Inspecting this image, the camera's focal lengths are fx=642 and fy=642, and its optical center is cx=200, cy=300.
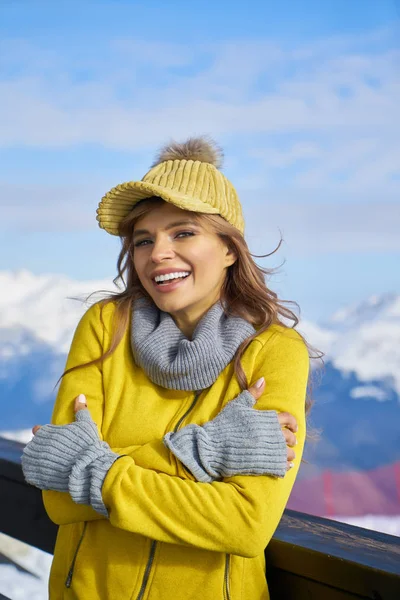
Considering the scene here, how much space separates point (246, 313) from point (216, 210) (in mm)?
266

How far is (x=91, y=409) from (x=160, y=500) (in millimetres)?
333

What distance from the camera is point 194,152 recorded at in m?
1.62

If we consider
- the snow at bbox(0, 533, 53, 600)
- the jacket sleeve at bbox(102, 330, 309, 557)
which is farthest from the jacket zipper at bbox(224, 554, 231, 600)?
the snow at bbox(0, 533, 53, 600)

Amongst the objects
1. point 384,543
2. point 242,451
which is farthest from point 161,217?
point 384,543

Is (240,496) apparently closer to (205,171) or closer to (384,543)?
(384,543)

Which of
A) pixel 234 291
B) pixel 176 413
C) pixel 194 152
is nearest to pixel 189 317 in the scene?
pixel 234 291

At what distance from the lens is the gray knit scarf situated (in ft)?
4.67

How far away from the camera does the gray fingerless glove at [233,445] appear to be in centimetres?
123

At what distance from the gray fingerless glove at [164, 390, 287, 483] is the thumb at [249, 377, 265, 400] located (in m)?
0.05

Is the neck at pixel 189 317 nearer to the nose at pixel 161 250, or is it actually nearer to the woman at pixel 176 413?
the woman at pixel 176 413

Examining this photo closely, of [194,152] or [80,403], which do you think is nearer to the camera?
[80,403]

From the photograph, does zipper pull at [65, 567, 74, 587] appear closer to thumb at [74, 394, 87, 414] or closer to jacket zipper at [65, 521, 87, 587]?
jacket zipper at [65, 521, 87, 587]

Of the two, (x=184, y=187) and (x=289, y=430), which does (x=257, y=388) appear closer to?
(x=289, y=430)

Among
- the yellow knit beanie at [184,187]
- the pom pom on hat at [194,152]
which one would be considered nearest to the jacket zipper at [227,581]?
the yellow knit beanie at [184,187]
